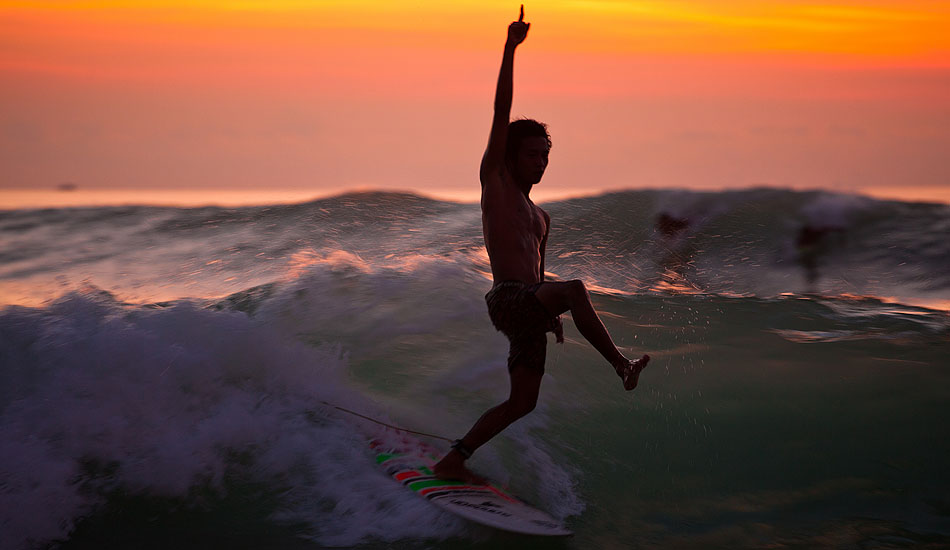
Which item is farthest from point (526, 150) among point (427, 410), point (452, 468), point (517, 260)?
point (427, 410)

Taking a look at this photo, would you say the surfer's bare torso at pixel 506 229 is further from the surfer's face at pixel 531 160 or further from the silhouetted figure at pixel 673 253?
the silhouetted figure at pixel 673 253

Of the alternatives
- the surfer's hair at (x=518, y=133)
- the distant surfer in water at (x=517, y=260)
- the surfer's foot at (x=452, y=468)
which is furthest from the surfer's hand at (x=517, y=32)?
the surfer's foot at (x=452, y=468)

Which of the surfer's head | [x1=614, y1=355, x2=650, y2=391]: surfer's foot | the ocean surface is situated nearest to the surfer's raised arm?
the surfer's head

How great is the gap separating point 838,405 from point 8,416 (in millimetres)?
5183

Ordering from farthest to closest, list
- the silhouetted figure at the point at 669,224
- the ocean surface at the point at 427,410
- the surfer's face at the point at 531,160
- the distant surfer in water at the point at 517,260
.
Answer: the silhouetted figure at the point at 669,224, the ocean surface at the point at 427,410, the surfer's face at the point at 531,160, the distant surfer in water at the point at 517,260

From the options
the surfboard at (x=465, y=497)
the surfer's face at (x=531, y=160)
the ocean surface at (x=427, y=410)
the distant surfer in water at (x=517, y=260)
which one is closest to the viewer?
the distant surfer in water at (x=517, y=260)

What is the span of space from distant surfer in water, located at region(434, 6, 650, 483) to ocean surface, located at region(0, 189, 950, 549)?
736 mm

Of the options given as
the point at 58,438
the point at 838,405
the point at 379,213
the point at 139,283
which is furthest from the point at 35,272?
the point at 838,405

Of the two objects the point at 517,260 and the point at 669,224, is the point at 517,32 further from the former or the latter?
the point at 669,224

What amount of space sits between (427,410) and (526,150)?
76.8 inches

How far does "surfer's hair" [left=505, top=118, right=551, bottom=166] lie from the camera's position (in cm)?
402

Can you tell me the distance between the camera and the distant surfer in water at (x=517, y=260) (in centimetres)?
378

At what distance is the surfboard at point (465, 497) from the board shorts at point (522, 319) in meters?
0.68

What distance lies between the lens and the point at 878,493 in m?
4.51
